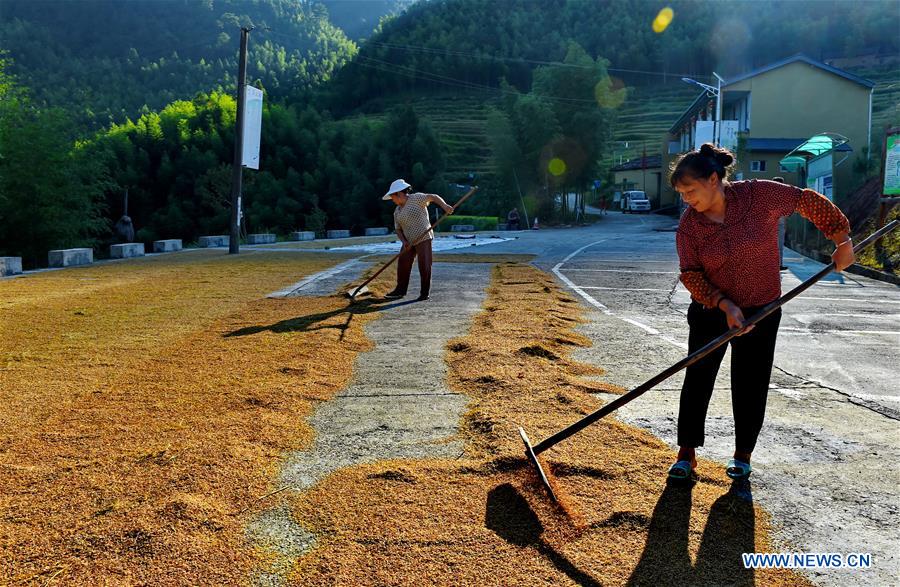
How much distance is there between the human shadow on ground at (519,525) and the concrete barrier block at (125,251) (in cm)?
1735

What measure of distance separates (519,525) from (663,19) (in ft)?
374

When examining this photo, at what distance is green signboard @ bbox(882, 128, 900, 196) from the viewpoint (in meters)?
13.3

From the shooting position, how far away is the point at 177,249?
2156 centimetres

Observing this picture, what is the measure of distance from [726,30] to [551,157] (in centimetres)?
7066

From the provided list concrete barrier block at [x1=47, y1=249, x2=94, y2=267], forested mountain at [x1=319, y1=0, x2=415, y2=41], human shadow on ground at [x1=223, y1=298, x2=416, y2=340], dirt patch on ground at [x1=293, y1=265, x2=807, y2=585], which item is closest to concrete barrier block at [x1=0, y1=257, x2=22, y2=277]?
concrete barrier block at [x1=47, y1=249, x2=94, y2=267]

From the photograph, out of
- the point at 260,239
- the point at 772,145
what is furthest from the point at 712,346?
the point at 772,145

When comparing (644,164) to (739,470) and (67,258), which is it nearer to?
(67,258)

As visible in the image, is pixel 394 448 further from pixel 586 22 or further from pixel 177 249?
pixel 586 22

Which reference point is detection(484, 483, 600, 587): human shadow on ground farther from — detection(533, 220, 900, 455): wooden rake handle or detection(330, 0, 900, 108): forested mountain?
detection(330, 0, 900, 108): forested mountain

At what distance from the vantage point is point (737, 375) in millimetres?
3164

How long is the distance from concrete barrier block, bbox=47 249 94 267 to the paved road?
37.4 ft

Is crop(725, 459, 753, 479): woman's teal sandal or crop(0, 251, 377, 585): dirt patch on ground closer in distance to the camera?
crop(0, 251, 377, 585): dirt patch on ground

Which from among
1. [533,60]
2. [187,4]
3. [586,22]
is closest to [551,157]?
[533,60]

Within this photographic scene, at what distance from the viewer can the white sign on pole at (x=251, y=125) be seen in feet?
60.5
